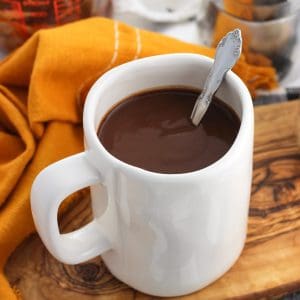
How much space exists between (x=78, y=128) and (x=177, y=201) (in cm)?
19

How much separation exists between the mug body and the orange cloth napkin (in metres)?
0.09

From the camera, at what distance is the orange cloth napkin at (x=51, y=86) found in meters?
0.52

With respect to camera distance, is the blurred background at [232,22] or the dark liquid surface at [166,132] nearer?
the dark liquid surface at [166,132]

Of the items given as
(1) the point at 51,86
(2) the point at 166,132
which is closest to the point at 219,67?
(2) the point at 166,132

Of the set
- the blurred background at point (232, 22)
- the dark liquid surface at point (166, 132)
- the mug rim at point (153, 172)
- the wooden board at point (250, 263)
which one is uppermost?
the mug rim at point (153, 172)

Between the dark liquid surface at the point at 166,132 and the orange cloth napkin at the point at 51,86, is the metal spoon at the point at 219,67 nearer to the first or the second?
the dark liquid surface at the point at 166,132

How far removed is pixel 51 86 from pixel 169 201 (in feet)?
0.66

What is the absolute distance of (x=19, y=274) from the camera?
1.61ft

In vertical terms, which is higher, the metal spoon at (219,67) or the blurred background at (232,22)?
the metal spoon at (219,67)

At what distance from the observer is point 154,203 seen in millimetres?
395

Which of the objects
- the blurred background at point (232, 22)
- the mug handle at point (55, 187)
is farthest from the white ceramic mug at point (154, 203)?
the blurred background at point (232, 22)

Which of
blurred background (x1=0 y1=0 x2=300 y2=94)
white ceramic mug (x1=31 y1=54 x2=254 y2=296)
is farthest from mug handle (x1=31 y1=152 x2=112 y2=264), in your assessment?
blurred background (x1=0 y1=0 x2=300 y2=94)

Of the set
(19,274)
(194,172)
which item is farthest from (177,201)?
(19,274)

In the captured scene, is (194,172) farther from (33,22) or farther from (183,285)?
(33,22)
